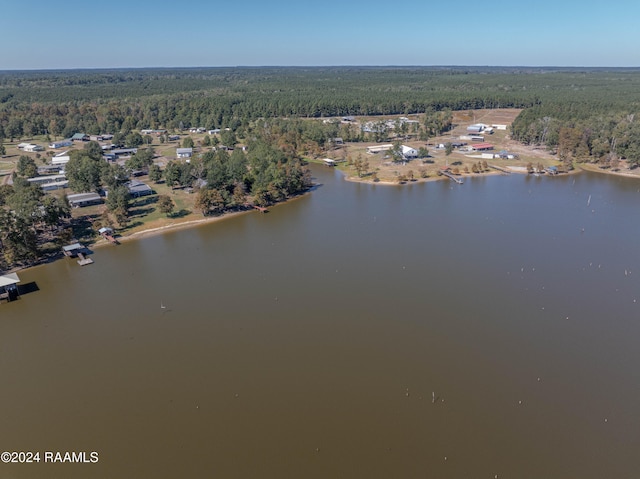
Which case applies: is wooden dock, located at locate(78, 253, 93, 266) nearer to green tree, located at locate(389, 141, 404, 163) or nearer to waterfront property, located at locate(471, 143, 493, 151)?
green tree, located at locate(389, 141, 404, 163)

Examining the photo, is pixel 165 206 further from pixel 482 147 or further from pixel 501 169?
pixel 482 147

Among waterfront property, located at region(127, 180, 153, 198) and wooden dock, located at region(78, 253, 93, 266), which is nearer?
wooden dock, located at region(78, 253, 93, 266)

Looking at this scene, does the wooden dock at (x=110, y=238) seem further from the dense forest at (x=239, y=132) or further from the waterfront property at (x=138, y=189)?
the waterfront property at (x=138, y=189)

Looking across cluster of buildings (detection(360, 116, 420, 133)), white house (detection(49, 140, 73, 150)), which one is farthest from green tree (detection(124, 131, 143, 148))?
cluster of buildings (detection(360, 116, 420, 133))

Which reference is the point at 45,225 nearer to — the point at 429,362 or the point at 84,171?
the point at 84,171

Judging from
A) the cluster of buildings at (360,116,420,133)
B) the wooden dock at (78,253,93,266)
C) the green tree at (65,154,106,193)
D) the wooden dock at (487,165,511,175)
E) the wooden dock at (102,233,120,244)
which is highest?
the cluster of buildings at (360,116,420,133)

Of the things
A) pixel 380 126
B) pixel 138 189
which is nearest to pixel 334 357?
pixel 138 189

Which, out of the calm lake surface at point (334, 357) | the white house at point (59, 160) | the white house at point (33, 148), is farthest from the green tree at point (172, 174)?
the white house at point (33, 148)

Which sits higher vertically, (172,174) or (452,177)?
(172,174)

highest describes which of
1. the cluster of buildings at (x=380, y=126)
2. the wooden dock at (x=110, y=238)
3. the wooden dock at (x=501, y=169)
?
Answer: the cluster of buildings at (x=380, y=126)
